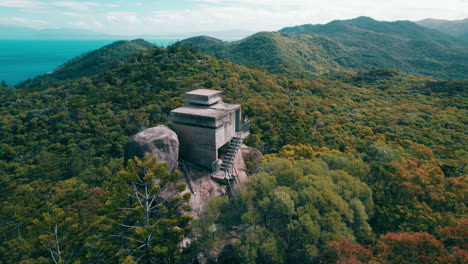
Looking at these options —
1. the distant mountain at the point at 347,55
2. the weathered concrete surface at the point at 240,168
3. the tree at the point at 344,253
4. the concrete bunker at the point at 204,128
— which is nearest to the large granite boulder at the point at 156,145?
the concrete bunker at the point at 204,128

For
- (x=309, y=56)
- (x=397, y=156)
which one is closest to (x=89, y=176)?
(x=397, y=156)

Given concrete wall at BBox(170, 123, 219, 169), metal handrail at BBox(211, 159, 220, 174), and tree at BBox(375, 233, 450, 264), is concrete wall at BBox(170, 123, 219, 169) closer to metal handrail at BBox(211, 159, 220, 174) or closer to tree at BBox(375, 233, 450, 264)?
metal handrail at BBox(211, 159, 220, 174)

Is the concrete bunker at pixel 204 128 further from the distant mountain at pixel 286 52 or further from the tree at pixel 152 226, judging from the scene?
the distant mountain at pixel 286 52

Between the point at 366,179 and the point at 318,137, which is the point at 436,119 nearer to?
the point at 318,137

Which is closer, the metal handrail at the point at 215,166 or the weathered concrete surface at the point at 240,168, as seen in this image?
the metal handrail at the point at 215,166

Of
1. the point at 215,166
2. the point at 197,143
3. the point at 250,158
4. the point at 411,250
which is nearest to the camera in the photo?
the point at 411,250

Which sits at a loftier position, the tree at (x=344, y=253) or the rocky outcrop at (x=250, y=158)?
the rocky outcrop at (x=250, y=158)

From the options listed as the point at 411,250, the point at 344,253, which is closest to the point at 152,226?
the point at 344,253

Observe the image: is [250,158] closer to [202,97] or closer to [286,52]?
[202,97]
